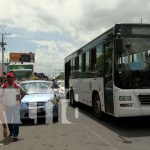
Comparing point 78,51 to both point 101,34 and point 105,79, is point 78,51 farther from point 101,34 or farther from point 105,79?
point 105,79

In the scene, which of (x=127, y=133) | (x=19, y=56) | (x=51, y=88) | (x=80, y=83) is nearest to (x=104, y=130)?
(x=127, y=133)

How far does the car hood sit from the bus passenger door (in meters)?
2.69

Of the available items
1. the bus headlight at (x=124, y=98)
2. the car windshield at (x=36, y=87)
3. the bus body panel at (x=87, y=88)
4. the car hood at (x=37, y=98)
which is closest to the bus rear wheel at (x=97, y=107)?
the bus body panel at (x=87, y=88)

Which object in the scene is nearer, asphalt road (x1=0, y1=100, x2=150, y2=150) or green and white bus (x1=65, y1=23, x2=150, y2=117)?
asphalt road (x1=0, y1=100, x2=150, y2=150)

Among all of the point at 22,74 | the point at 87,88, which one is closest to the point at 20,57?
the point at 22,74

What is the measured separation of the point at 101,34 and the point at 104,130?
367cm

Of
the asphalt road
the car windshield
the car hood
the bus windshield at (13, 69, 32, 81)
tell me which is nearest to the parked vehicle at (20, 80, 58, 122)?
the car hood

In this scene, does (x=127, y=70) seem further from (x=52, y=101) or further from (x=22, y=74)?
(x=22, y=74)

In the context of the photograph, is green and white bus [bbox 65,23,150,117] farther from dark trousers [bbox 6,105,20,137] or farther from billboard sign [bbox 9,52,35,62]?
billboard sign [bbox 9,52,35,62]

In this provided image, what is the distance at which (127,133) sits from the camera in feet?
37.9

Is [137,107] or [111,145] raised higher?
[137,107]

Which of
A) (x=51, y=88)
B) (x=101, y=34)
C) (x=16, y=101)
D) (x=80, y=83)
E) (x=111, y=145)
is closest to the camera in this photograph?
(x=111, y=145)

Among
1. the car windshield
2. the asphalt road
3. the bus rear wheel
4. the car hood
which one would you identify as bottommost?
the asphalt road

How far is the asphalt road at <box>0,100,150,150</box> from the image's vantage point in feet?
31.4
